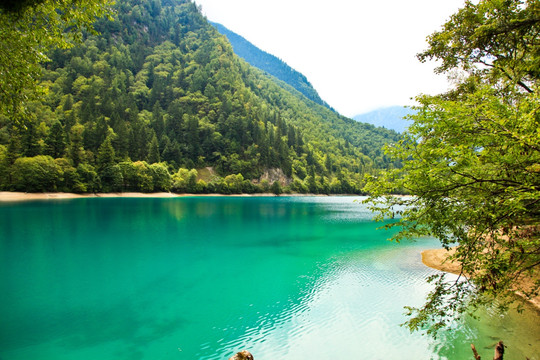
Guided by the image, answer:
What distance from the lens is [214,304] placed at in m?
14.4

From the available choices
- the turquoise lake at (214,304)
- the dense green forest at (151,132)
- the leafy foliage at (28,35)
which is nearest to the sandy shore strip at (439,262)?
the turquoise lake at (214,304)

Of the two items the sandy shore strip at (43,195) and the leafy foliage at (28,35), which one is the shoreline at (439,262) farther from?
the sandy shore strip at (43,195)

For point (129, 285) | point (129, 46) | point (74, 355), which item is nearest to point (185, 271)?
point (129, 285)

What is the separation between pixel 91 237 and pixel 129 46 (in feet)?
619

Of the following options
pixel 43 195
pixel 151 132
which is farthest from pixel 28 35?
pixel 151 132

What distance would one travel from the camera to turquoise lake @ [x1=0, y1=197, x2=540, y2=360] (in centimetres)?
1062

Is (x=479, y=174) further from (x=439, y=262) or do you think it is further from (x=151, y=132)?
(x=151, y=132)

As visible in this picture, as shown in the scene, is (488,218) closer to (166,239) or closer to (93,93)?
(166,239)

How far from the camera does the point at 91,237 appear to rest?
28.6 meters

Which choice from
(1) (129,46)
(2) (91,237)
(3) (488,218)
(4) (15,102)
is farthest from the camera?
(1) (129,46)

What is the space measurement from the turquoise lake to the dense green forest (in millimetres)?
66223

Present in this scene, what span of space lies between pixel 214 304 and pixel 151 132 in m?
117

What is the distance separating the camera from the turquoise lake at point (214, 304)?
1062cm

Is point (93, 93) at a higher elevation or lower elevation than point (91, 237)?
higher
